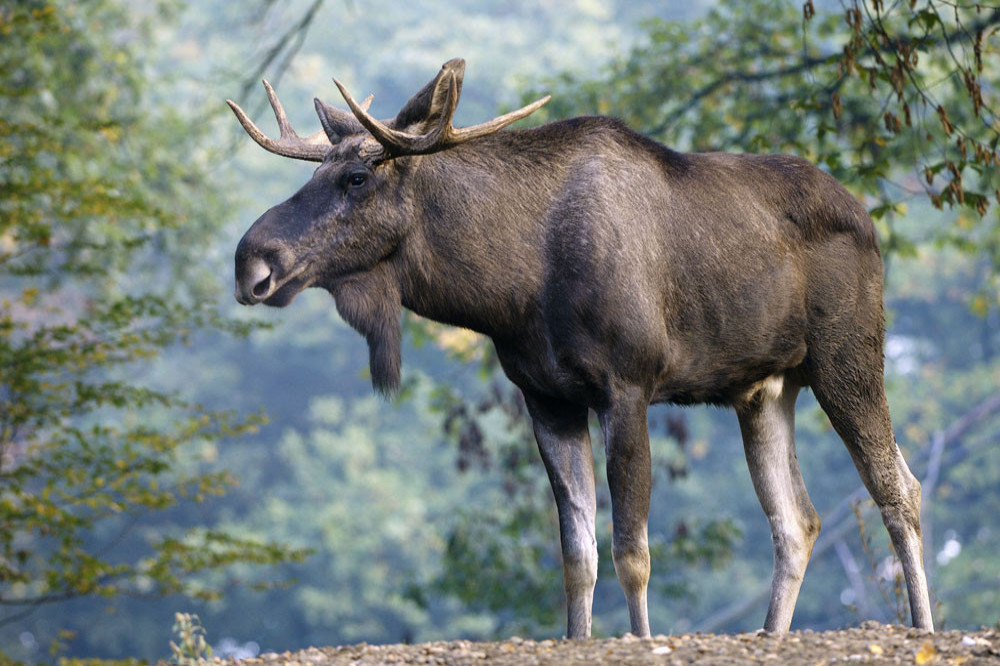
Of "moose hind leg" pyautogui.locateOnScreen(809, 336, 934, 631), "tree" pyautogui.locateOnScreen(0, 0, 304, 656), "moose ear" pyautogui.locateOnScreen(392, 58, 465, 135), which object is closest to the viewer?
"moose ear" pyautogui.locateOnScreen(392, 58, 465, 135)

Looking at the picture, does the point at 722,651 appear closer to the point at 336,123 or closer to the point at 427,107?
the point at 427,107

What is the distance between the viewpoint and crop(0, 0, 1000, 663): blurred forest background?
1082 centimetres

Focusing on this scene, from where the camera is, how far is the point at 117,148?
17656 mm

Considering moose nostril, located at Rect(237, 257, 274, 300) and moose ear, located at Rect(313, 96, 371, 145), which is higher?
moose ear, located at Rect(313, 96, 371, 145)

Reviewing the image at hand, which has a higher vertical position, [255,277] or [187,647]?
[255,277]

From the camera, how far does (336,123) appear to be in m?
6.01

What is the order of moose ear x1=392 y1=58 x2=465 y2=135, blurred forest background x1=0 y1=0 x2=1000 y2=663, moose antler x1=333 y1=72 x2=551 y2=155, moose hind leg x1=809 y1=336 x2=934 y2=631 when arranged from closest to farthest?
1. moose antler x1=333 y1=72 x2=551 y2=155
2. moose ear x1=392 y1=58 x2=465 y2=135
3. moose hind leg x1=809 y1=336 x2=934 y2=631
4. blurred forest background x1=0 y1=0 x2=1000 y2=663

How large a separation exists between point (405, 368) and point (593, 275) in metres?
25.4

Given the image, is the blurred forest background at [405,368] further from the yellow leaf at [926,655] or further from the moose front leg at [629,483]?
the yellow leaf at [926,655]

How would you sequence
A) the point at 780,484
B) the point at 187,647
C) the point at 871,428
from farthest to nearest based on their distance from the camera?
the point at 780,484 < the point at 871,428 < the point at 187,647

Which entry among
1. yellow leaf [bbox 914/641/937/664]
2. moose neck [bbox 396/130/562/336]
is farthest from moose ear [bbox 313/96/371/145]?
yellow leaf [bbox 914/641/937/664]

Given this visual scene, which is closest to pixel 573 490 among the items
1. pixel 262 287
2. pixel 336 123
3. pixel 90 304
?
pixel 262 287

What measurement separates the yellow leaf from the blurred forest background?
2327mm

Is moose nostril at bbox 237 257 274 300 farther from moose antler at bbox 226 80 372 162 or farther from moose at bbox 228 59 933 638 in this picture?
moose antler at bbox 226 80 372 162
